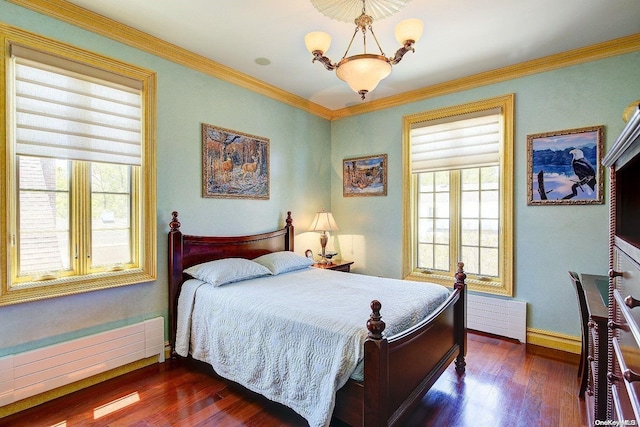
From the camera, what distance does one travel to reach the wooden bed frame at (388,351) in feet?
5.22

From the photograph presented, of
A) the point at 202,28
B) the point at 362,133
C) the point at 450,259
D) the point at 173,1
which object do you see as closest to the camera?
the point at 173,1

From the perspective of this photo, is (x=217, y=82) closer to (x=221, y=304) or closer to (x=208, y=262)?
(x=208, y=262)

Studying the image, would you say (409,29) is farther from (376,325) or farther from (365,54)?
(376,325)

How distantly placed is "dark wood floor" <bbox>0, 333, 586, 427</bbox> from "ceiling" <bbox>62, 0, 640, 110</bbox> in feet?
9.30

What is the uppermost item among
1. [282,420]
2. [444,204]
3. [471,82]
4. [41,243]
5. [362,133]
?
[471,82]

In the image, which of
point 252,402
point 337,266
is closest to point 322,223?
point 337,266

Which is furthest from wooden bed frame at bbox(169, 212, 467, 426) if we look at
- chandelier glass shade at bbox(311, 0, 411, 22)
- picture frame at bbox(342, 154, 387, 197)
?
picture frame at bbox(342, 154, 387, 197)

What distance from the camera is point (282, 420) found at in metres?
2.05

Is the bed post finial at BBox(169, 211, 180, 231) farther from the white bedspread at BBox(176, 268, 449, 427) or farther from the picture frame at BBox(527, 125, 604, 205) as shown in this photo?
the picture frame at BBox(527, 125, 604, 205)

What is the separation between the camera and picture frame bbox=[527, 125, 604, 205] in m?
2.94

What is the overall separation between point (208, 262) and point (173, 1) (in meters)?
2.13

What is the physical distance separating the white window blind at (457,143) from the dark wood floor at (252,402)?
6.89 feet

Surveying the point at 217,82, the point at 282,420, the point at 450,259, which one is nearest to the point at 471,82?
the point at 450,259

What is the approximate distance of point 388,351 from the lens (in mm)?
1639
